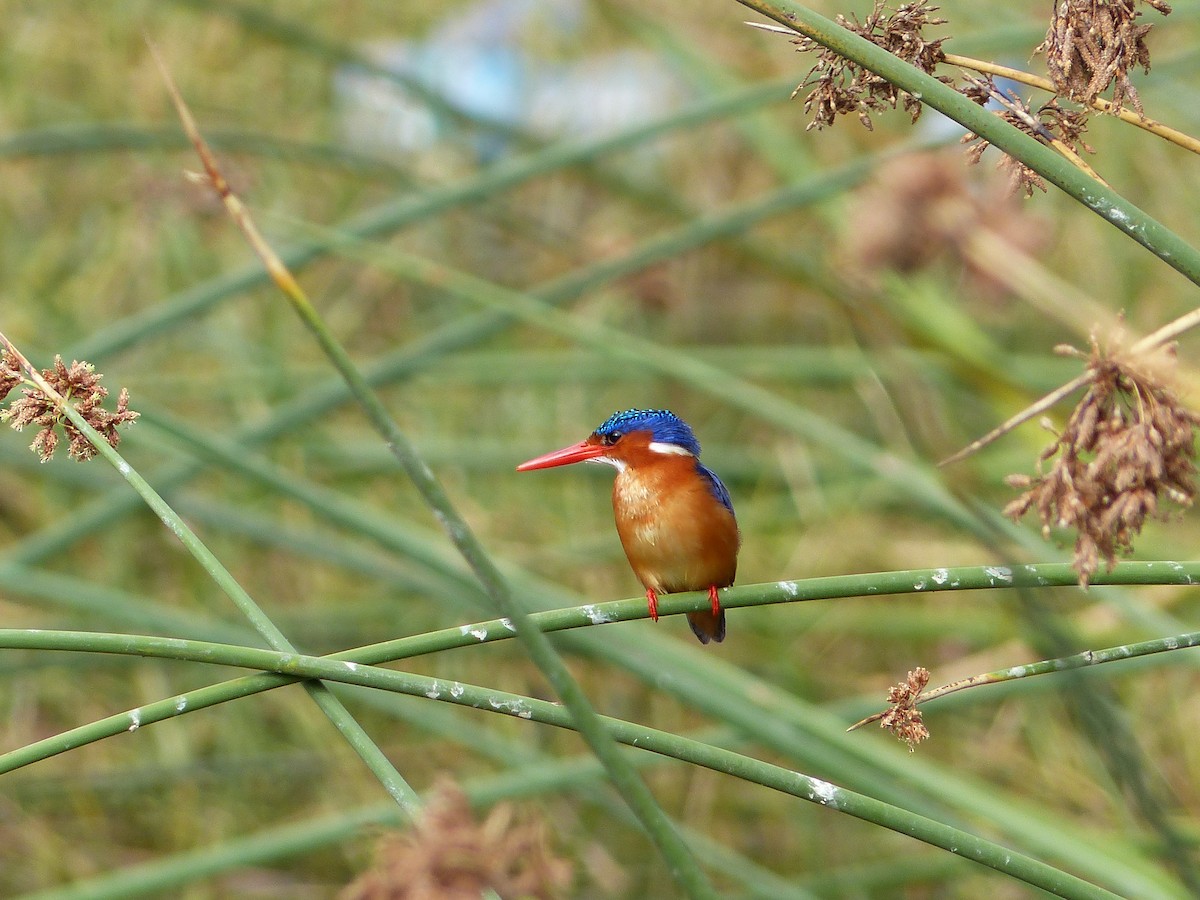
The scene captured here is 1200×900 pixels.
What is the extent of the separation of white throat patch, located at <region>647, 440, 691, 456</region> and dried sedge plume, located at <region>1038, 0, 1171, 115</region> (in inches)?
42.8

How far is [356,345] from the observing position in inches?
179

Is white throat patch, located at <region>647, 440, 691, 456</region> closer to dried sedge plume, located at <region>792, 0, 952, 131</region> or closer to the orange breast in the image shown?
the orange breast

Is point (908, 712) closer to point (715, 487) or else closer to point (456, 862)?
point (456, 862)

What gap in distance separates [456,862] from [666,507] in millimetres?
1271

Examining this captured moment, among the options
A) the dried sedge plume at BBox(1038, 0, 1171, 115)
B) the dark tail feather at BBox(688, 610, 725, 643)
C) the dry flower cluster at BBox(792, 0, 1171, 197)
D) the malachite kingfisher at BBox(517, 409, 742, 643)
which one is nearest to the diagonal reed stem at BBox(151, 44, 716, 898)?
the dry flower cluster at BBox(792, 0, 1171, 197)

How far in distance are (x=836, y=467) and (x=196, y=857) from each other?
6.21ft

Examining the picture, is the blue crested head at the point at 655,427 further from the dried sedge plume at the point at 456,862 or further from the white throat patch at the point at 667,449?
the dried sedge plume at the point at 456,862

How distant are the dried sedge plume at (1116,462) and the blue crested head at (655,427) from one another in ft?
3.83

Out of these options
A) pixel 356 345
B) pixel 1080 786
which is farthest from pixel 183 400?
pixel 1080 786

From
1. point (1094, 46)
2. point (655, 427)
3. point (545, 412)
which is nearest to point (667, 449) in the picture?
point (655, 427)

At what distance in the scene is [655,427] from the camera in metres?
2.24

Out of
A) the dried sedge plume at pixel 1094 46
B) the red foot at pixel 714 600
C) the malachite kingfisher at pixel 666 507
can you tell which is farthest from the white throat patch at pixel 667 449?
the dried sedge plume at pixel 1094 46

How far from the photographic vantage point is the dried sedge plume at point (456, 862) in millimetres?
849

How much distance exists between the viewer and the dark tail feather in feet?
7.13
